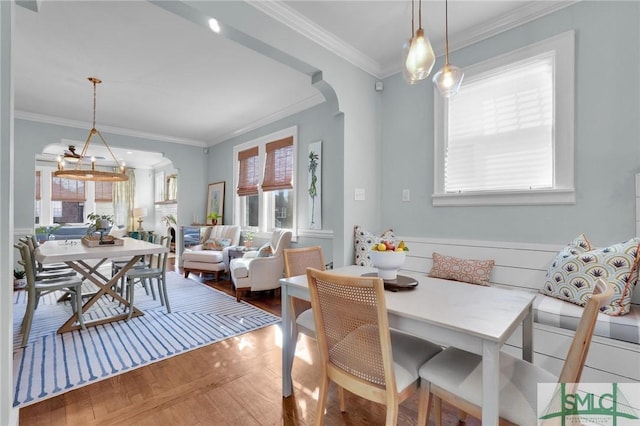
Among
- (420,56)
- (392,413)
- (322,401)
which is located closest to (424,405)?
(392,413)

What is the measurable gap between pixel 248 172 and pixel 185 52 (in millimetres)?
2763

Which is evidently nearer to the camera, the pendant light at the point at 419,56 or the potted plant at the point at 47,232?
the pendant light at the point at 419,56

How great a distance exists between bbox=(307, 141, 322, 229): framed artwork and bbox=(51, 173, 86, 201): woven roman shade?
7598 millimetres

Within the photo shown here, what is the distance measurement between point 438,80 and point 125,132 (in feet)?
19.4

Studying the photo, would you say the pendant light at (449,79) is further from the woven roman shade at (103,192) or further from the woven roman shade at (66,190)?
the woven roman shade at (103,192)

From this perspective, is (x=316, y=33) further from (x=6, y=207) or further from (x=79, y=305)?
(x=79, y=305)

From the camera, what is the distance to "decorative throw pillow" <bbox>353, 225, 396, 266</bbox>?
2918 millimetres

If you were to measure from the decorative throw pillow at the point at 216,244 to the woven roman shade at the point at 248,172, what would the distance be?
0.98 meters

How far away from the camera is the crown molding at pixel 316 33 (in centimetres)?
225

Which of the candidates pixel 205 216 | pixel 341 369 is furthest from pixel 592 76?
pixel 205 216

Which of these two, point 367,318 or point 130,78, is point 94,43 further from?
point 367,318

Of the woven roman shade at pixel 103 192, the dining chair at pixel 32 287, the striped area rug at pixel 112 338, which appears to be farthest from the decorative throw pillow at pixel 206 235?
the woven roman shade at pixel 103 192

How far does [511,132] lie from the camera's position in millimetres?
2436

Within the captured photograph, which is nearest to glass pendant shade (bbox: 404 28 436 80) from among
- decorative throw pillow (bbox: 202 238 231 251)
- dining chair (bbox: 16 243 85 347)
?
dining chair (bbox: 16 243 85 347)
